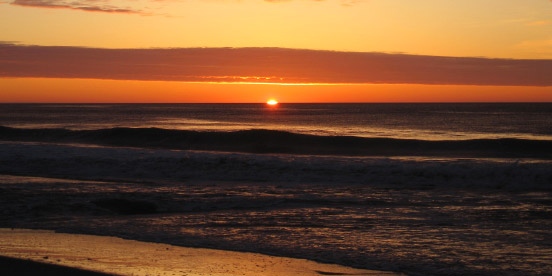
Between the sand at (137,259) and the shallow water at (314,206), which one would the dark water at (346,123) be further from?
the sand at (137,259)

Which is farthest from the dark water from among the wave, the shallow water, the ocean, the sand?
the sand

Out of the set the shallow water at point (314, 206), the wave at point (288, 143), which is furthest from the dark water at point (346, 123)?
the shallow water at point (314, 206)

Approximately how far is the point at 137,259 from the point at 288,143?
23282 mm

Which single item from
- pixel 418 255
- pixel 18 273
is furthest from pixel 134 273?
pixel 418 255

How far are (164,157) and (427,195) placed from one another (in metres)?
10.1

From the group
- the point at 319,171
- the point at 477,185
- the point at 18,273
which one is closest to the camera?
the point at 18,273

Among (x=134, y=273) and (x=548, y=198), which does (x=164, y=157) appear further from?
(x=134, y=273)

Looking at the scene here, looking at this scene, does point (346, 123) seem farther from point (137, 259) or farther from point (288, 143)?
point (137, 259)

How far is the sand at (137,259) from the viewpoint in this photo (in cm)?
736

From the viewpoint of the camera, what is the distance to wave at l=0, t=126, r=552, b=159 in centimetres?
2669

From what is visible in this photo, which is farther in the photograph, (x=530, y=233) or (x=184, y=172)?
(x=184, y=172)

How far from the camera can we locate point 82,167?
2094cm

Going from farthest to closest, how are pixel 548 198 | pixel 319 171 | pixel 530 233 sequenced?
pixel 319 171
pixel 548 198
pixel 530 233

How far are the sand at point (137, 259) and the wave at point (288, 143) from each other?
721 inches
